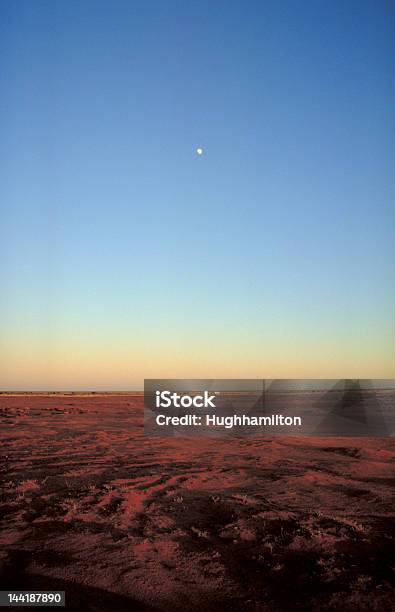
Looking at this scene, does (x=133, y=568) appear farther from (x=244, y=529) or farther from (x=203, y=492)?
(x=203, y=492)

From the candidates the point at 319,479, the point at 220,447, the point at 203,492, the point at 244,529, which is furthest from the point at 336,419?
the point at 244,529

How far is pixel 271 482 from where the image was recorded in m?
9.35

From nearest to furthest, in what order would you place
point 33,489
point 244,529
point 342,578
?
1. point 342,578
2. point 244,529
3. point 33,489

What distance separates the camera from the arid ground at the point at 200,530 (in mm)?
4590

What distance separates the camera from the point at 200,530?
6.39 metres

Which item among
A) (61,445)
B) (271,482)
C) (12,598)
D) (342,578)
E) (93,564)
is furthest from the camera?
(61,445)

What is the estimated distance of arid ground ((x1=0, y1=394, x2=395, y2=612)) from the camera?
15.1 feet

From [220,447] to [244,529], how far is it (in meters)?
8.01

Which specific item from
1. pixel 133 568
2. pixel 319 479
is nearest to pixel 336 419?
pixel 319 479

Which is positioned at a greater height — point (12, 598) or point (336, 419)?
point (12, 598)

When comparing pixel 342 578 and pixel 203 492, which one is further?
pixel 203 492

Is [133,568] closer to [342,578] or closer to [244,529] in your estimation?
[244,529]

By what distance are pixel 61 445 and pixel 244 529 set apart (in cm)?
947

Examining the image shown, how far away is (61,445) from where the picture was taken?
45.9 ft
